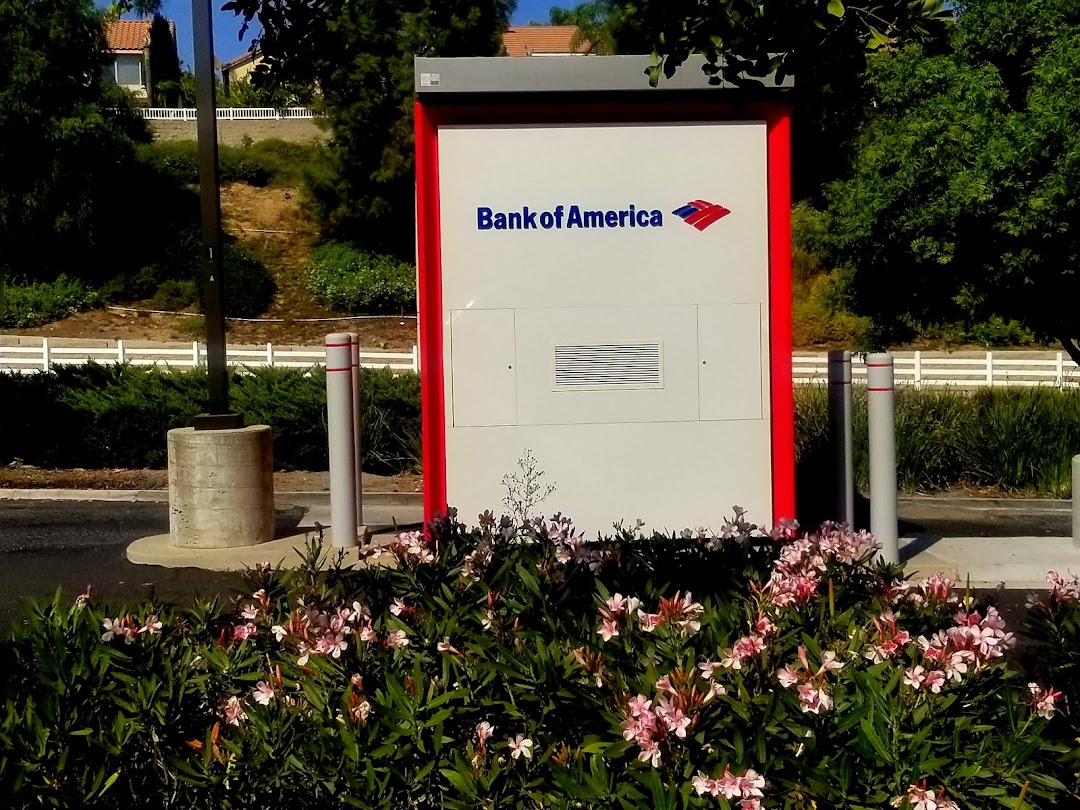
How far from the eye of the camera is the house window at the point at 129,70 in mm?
70188

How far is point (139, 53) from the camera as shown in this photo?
70188mm

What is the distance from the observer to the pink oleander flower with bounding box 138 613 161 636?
3.30m

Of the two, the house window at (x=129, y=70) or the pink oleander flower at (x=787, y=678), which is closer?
the pink oleander flower at (x=787, y=678)

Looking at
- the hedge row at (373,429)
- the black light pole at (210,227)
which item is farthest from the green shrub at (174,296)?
the black light pole at (210,227)

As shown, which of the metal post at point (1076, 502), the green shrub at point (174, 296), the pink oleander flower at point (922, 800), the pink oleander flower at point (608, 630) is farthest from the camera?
the green shrub at point (174, 296)

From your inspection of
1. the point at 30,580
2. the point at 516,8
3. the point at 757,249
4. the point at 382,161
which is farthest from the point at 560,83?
the point at 516,8

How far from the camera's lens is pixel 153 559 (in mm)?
8508

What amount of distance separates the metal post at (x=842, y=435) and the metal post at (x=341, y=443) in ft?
10.6

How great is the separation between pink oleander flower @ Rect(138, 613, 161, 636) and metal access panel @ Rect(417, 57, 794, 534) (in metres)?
3.73

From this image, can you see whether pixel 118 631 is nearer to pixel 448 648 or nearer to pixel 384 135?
pixel 448 648

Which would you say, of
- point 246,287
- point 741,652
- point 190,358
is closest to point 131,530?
point 741,652

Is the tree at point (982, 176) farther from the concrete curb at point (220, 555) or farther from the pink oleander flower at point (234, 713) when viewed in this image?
the pink oleander flower at point (234, 713)

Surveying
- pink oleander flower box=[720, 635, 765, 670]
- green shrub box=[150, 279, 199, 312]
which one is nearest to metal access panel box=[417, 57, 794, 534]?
pink oleander flower box=[720, 635, 765, 670]

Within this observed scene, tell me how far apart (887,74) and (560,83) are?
8.55 metres
